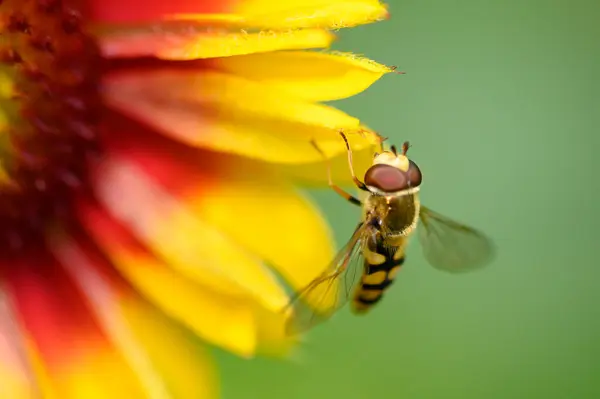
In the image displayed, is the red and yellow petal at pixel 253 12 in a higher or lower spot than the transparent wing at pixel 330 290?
higher

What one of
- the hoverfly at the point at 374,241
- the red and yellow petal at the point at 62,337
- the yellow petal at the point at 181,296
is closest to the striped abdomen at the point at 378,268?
the hoverfly at the point at 374,241

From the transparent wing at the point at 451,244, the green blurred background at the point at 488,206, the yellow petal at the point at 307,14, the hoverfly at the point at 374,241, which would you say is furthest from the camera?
the green blurred background at the point at 488,206

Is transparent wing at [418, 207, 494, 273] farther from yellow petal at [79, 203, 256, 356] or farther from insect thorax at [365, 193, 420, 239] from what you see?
yellow petal at [79, 203, 256, 356]

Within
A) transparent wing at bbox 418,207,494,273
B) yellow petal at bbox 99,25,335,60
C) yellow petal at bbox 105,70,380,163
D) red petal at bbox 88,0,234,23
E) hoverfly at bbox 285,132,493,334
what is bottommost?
transparent wing at bbox 418,207,494,273

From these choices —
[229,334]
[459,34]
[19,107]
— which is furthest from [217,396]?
[459,34]

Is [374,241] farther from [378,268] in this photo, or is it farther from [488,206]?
[488,206]

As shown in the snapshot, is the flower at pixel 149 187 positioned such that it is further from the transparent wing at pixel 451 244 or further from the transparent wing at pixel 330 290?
the transparent wing at pixel 451 244

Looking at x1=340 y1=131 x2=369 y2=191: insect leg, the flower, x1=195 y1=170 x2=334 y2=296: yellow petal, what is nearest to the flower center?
the flower

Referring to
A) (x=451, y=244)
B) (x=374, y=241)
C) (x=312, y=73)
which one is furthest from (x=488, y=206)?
(x=312, y=73)
